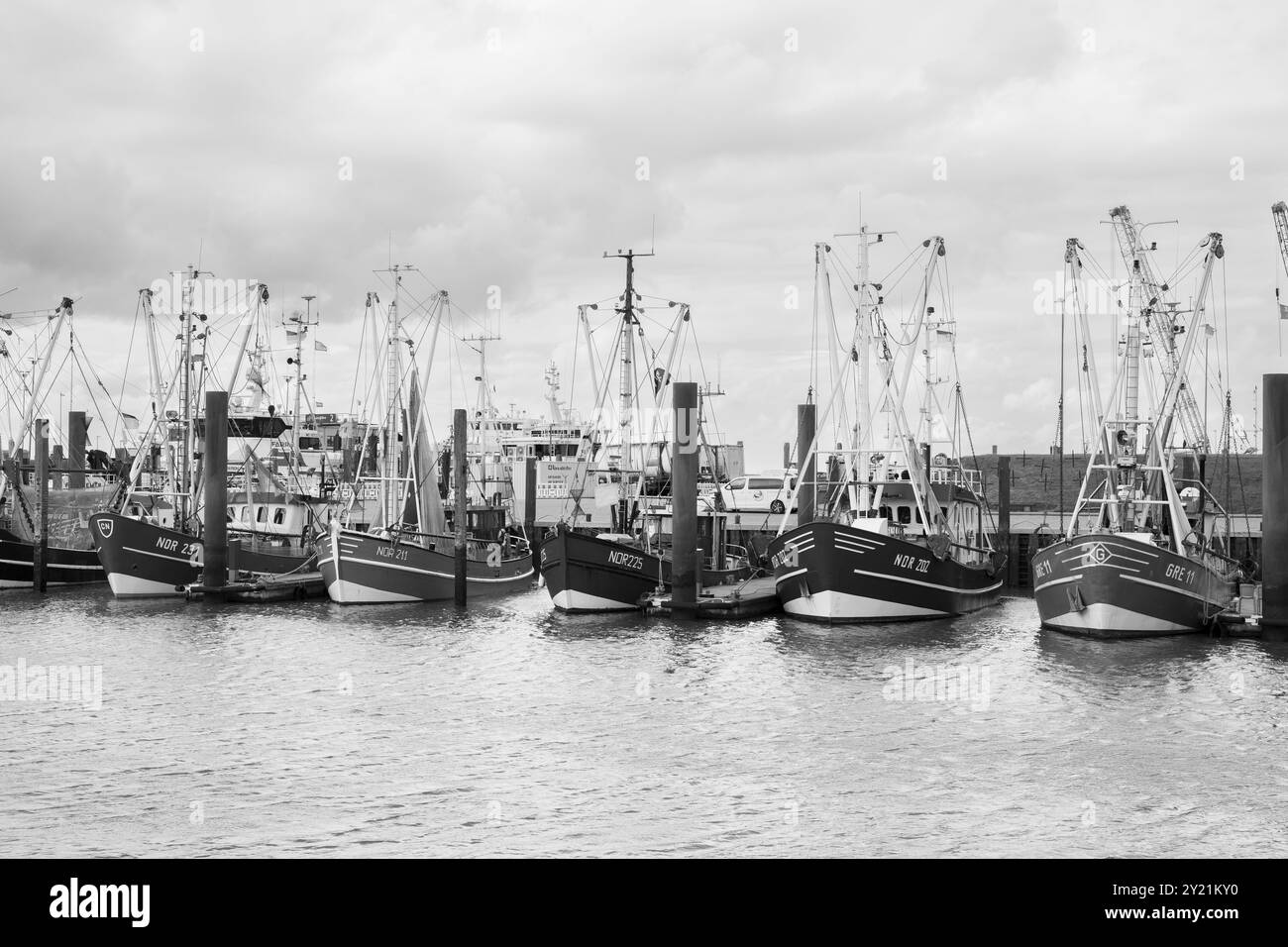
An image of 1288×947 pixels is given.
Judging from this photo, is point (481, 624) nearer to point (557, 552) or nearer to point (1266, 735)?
point (557, 552)

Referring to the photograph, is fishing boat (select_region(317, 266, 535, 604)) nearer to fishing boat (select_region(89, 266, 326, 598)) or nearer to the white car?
fishing boat (select_region(89, 266, 326, 598))

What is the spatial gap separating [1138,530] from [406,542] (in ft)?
82.5

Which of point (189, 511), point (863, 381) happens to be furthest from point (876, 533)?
point (189, 511)

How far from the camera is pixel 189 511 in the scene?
5612 cm

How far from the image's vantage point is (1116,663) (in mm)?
30812

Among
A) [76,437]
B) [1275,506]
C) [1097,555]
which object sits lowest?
[1097,555]

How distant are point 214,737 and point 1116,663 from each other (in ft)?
66.3

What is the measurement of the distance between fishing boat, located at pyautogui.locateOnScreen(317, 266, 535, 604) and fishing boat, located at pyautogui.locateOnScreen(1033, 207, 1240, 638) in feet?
67.9

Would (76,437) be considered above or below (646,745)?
above

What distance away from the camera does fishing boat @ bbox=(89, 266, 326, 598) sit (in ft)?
161

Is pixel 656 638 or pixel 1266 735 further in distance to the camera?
pixel 656 638

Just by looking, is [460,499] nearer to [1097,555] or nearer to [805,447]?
[805,447]

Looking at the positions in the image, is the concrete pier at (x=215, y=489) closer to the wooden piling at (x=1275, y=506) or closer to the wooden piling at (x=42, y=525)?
the wooden piling at (x=42, y=525)
